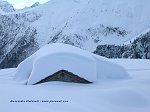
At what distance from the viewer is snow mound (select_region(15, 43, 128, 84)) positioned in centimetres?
1977

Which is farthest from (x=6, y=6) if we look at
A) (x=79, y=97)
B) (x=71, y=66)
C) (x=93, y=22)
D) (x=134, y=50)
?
(x=79, y=97)

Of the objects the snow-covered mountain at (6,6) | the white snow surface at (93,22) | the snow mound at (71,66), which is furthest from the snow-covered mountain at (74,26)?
the snow mound at (71,66)

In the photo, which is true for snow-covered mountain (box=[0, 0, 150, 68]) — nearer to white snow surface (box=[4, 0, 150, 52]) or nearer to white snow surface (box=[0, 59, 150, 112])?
white snow surface (box=[4, 0, 150, 52])

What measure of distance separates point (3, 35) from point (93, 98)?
4706 inches

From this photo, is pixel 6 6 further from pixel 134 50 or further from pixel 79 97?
pixel 79 97

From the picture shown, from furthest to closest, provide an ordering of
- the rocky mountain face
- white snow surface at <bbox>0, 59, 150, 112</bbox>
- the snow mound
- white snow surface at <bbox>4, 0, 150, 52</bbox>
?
white snow surface at <bbox>4, 0, 150, 52</bbox> < the rocky mountain face < the snow mound < white snow surface at <bbox>0, 59, 150, 112</bbox>


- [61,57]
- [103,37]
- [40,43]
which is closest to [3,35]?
[40,43]

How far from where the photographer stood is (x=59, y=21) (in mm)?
131250

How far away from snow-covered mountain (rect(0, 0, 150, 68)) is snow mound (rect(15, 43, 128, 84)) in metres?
81.4

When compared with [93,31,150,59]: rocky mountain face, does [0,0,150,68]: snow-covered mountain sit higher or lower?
higher

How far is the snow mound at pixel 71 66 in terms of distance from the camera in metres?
19.8

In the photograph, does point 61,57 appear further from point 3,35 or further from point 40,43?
point 3,35

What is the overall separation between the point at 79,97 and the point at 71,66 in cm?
441

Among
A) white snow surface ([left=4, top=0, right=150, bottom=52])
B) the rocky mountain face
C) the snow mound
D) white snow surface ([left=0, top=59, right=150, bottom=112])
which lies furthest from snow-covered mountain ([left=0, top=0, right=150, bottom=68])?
white snow surface ([left=0, top=59, right=150, bottom=112])
